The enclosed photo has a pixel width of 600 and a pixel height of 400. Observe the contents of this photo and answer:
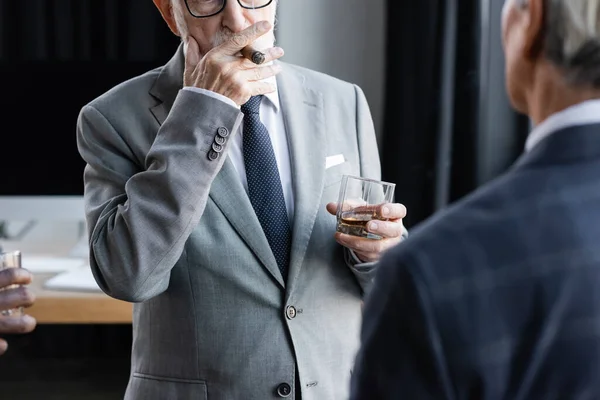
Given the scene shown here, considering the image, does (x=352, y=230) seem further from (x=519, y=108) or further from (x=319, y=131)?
(x=519, y=108)

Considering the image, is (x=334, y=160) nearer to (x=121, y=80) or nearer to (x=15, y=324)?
(x=15, y=324)

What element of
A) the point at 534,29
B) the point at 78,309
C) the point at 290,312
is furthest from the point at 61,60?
the point at 534,29

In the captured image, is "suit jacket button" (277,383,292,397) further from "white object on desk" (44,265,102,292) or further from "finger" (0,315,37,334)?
"white object on desk" (44,265,102,292)

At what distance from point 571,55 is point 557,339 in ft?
0.75

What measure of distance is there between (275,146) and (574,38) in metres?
0.83

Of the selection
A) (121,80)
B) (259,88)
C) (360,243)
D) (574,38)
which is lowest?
(360,243)

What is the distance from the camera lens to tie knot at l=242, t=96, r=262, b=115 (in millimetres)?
1406

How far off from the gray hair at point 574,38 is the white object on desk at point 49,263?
7.11 feet

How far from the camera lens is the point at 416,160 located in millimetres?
2703

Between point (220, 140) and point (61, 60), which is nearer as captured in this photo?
point (220, 140)

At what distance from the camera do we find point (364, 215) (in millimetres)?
1292

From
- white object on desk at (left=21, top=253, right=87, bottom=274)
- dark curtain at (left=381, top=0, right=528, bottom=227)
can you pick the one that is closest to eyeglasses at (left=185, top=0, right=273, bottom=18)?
dark curtain at (left=381, top=0, right=528, bottom=227)

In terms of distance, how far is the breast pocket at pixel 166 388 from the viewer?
4.26 feet

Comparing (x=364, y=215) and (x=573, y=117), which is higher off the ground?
(x=573, y=117)
